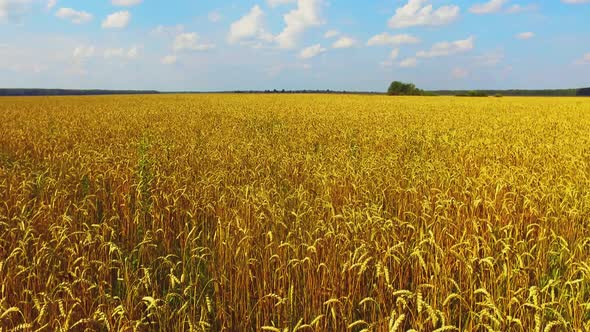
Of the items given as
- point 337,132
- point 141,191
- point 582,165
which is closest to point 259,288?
point 141,191

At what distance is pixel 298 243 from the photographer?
133 inches

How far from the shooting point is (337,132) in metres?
11.1

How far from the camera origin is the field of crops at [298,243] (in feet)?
8.00

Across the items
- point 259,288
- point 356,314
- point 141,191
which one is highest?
point 141,191

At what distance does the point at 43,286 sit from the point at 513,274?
10.4 feet

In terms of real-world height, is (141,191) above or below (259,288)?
above

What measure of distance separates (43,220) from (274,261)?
228 centimetres

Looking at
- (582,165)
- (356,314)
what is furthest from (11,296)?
(582,165)

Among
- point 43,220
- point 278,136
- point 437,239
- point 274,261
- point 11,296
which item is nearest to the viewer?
point 11,296

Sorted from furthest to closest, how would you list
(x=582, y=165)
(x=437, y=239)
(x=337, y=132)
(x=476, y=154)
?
(x=337, y=132)
(x=476, y=154)
(x=582, y=165)
(x=437, y=239)

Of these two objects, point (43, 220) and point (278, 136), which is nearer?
point (43, 220)

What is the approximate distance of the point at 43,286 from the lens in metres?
2.81

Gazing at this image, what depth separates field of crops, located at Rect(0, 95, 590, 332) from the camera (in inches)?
96.0

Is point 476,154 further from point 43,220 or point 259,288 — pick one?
point 43,220
